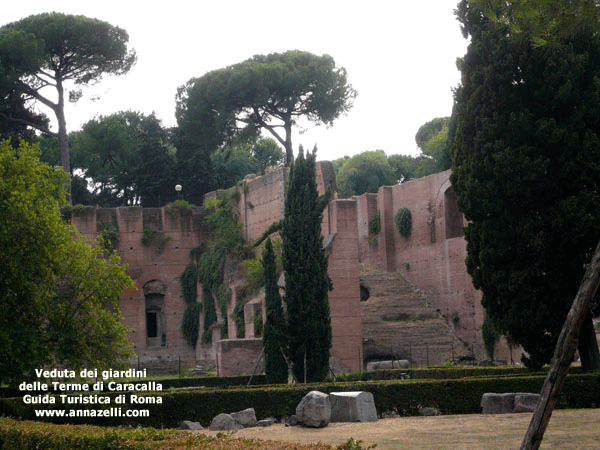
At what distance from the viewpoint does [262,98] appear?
4031cm

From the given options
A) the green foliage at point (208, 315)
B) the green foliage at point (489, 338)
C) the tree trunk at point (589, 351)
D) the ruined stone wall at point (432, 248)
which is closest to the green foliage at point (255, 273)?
the green foliage at point (208, 315)

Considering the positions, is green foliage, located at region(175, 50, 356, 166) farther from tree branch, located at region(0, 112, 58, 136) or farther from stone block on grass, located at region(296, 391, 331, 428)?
stone block on grass, located at region(296, 391, 331, 428)

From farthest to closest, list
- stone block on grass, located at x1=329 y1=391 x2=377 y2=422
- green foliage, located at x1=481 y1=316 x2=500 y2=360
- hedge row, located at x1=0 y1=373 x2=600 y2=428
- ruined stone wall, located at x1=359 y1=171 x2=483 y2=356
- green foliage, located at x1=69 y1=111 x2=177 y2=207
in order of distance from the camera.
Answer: green foliage, located at x1=69 y1=111 x2=177 y2=207 < ruined stone wall, located at x1=359 y1=171 x2=483 y2=356 < green foliage, located at x1=481 y1=316 x2=500 y2=360 < hedge row, located at x1=0 y1=373 x2=600 y2=428 < stone block on grass, located at x1=329 y1=391 x2=377 y2=422

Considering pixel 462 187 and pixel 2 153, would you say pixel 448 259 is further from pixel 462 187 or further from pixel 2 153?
pixel 2 153

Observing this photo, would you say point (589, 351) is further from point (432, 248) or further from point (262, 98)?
point (262, 98)

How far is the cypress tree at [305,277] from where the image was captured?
863 inches

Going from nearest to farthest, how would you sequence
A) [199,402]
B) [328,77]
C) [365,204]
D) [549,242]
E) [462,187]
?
1. [199,402]
2. [549,242]
3. [462,187]
4. [365,204]
5. [328,77]

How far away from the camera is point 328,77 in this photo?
41.7 meters

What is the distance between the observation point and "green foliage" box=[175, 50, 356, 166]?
40.6 metres

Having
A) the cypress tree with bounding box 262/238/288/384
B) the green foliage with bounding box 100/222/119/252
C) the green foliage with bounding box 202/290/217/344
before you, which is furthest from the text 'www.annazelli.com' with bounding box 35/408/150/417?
the green foliage with bounding box 100/222/119/252

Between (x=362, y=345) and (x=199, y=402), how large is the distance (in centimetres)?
1360

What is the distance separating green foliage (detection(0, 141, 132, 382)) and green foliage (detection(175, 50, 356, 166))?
2321cm

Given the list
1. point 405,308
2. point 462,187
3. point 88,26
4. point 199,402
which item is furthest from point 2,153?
point 88,26

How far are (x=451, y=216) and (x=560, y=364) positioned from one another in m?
27.7
